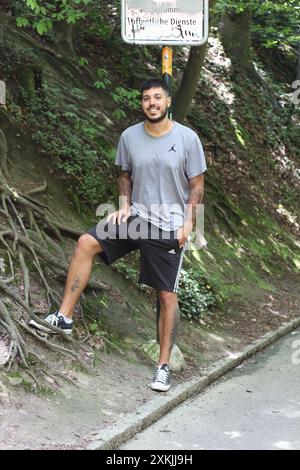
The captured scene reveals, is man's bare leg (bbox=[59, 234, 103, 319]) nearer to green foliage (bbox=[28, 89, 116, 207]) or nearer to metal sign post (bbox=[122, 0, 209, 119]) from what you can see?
metal sign post (bbox=[122, 0, 209, 119])

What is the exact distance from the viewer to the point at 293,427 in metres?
6.43

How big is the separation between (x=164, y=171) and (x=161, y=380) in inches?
74.3

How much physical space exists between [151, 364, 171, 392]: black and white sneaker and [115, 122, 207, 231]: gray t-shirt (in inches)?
50.9

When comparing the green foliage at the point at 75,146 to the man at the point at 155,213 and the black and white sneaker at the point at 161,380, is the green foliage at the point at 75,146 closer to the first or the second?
the man at the point at 155,213

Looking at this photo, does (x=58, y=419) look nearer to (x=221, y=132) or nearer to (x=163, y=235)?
(x=163, y=235)

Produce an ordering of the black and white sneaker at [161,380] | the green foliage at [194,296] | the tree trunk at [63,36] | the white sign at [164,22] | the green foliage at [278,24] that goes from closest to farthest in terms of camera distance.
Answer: the black and white sneaker at [161,380] < the white sign at [164,22] < the green foliage at [194,296] < the tree trunk at [63,36] < the green foliage at [278,24]

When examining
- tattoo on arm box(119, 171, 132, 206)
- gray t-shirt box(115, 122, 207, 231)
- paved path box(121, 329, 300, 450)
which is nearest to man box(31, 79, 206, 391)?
gray t-shirt box(115, 122, 207, 231)

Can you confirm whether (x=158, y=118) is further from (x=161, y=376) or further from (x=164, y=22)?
(x=161, y=376)

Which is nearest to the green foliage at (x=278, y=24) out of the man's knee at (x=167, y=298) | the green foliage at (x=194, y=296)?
the green foliage at (x=194, y=296)

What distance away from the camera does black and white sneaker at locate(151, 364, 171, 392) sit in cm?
692

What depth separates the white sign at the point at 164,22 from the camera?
759 cm

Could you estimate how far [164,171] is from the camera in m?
6.80

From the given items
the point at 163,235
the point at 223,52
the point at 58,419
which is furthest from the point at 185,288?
the point at 223,52

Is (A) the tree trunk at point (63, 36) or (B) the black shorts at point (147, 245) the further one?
(A) the tree trunk at point (63, 36)
